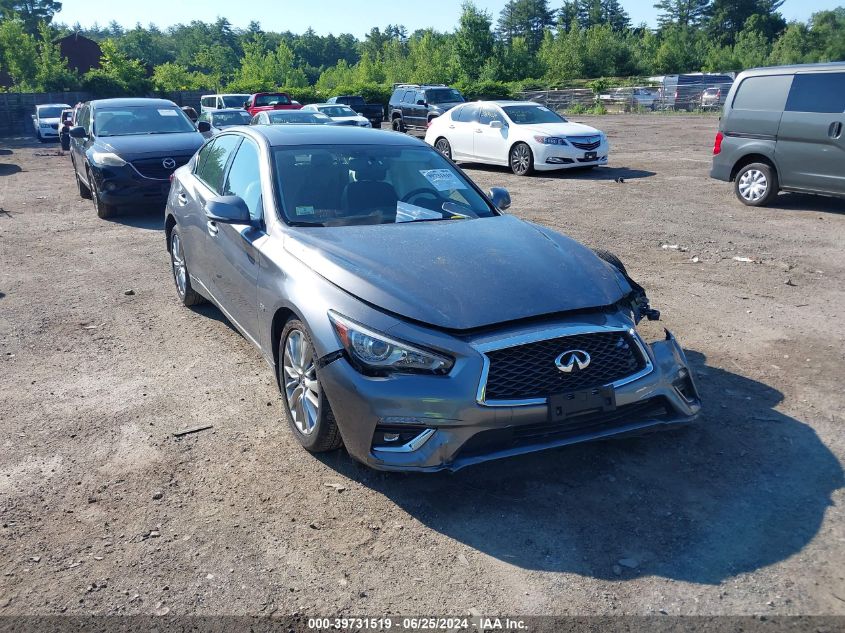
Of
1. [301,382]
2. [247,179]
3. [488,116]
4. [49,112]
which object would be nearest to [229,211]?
[247,179]

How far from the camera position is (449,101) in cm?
2716

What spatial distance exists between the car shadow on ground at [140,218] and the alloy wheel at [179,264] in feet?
14.7

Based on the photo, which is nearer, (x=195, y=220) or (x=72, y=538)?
(x=72, y=538)

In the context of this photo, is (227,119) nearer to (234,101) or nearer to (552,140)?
(552,140)

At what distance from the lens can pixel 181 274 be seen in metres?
6.85

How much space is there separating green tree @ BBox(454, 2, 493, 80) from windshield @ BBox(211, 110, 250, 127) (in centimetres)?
3826

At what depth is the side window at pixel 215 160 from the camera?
18.8 ft

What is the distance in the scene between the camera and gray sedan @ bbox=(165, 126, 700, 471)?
11.2 ft

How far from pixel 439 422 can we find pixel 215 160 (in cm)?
365

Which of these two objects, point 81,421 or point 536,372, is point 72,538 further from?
point 536,372

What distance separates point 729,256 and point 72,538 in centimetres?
754

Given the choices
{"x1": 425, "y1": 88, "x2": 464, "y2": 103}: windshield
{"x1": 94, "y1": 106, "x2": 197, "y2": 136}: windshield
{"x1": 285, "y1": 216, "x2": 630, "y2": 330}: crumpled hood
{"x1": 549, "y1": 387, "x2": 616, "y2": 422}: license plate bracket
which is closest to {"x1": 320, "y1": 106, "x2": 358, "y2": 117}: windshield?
{"x1": 425, "y1": 88, "x2": 464, "y2": 103}: windshield

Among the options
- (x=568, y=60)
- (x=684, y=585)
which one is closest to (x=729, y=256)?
(x=684, y=585)

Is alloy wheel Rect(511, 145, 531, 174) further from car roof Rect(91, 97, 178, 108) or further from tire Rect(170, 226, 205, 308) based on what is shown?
tire Rect(170, 226, 205, 308)
